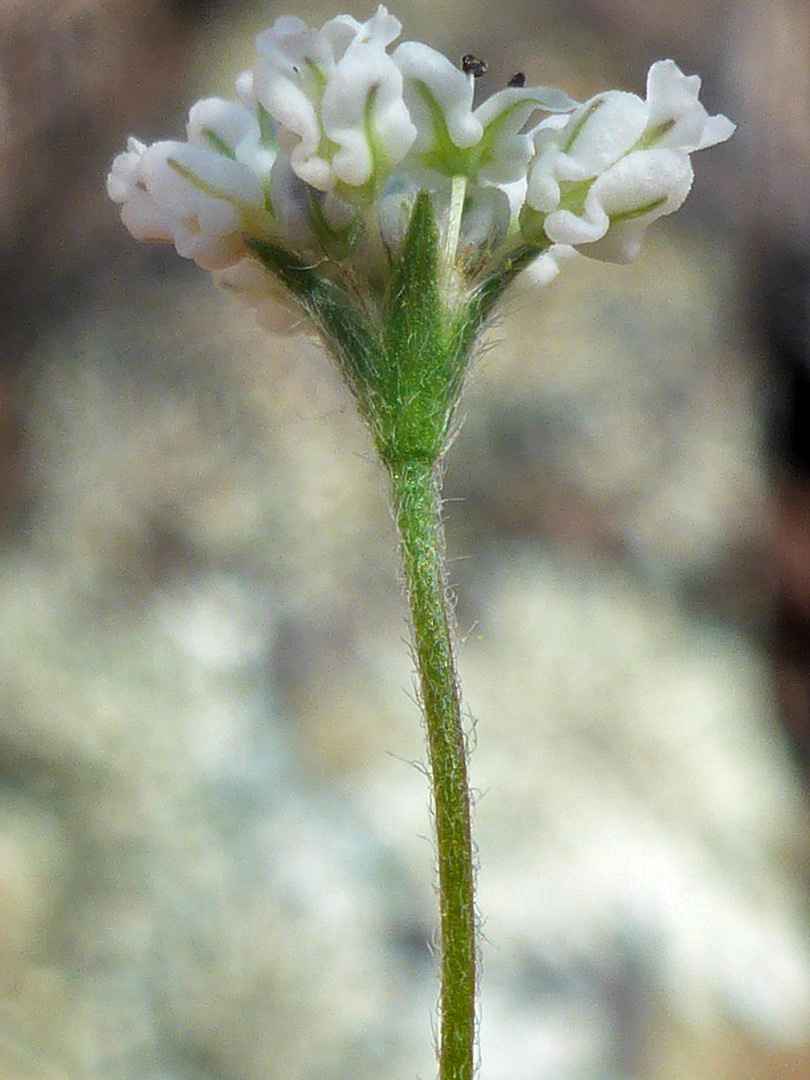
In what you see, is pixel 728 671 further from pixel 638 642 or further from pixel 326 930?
pixel 326 930

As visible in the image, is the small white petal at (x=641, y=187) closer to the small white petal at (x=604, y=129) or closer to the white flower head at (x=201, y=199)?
the small white petal at (x=604, y=129)

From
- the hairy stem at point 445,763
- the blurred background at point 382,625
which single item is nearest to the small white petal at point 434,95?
the hairy stem at point 445,763

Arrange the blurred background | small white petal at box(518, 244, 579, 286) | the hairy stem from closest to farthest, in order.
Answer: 1. the hairy stem
2. small white petal at box(518, 244, 579, 286)
3. the blurred background

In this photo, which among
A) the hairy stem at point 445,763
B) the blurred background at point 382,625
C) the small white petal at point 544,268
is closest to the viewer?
the hairy stem at point 445,763

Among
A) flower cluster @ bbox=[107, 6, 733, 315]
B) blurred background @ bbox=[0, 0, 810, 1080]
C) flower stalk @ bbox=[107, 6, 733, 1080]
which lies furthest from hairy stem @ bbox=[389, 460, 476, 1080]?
blurred background @ bbox=[0, 0, 810, 1080]

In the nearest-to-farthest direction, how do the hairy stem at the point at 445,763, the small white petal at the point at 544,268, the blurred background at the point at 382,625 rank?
1. the hairy stem at the point at 445,763
2. the small white petal at the point at 544,268
3. the blurred background at the point at 382,625

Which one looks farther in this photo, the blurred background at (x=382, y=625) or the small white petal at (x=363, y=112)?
the blurred background at (x=382, y=625)

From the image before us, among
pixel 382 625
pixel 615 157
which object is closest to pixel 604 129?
pixel 615 157

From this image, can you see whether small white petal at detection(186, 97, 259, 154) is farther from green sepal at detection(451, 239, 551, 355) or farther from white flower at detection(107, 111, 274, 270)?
green sepal at detection(451, 239, 551, 355)
